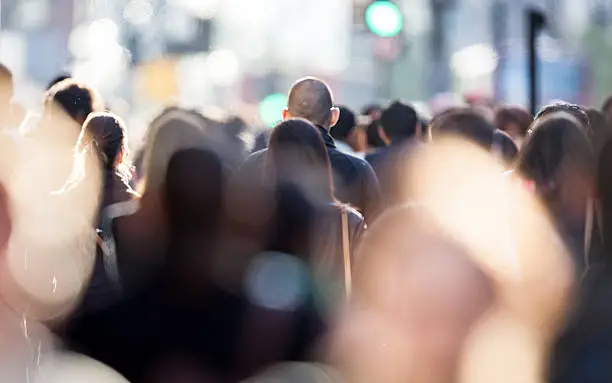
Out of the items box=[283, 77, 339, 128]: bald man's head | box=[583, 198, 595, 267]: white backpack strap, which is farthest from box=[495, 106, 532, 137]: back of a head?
box=[583, 198, 595, 267]: white backpack strap

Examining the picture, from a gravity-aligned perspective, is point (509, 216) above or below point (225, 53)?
above

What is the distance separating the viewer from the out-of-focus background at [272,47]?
34656 mm

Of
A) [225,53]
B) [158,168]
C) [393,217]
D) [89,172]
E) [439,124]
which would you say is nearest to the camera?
[393,217]

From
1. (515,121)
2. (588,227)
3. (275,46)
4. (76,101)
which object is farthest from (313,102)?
(275,46)

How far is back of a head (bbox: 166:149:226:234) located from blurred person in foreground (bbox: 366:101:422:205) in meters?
3.91

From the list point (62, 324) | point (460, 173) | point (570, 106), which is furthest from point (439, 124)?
point (62, 324)

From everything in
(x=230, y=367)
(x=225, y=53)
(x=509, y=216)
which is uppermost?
(x=509, y=216)

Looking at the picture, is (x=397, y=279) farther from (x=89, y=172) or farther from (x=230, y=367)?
(x=89, y=172)

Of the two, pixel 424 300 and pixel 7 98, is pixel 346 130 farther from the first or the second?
pixel 424 300

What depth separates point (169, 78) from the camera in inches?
2051

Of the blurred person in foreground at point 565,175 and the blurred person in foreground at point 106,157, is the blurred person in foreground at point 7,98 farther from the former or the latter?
the blurred person in foreground at point 565,175

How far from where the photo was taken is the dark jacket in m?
6.82

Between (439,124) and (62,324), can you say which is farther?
(439,124)

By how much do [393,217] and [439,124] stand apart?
426cm
